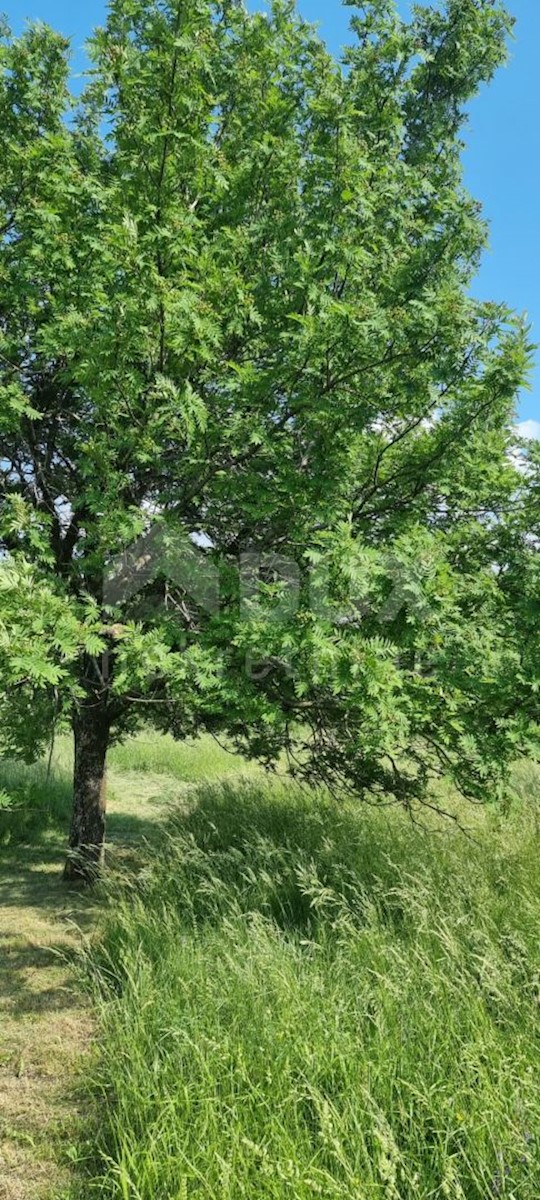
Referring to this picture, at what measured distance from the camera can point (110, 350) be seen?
Answer: 13.8 feet

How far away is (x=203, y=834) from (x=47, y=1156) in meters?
3.77

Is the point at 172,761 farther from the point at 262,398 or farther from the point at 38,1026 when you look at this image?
the point at 262,398

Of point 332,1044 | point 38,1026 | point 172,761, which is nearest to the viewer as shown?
point 332,1044

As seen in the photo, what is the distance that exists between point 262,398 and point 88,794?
14.4 feet

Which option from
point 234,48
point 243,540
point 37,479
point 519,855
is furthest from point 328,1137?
point 234,48

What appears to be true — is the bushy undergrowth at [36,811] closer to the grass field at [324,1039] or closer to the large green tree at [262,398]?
the large green tree at [262,398]

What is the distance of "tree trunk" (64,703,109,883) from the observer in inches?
286

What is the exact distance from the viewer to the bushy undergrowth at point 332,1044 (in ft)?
9.23

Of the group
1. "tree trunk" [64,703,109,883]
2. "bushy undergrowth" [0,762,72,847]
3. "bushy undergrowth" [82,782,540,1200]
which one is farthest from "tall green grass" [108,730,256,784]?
"bushy undergrowth" [82,782,540,1200]

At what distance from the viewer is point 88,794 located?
7379 millimetres

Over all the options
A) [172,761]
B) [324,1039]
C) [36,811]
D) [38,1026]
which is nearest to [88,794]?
[36,811]

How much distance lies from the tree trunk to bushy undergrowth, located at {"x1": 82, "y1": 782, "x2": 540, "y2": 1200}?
188 cm

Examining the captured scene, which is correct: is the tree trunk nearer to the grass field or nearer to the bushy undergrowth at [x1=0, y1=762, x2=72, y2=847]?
the bushy undergrowth at [x1=0, y1=762, x2=72, y2=847]

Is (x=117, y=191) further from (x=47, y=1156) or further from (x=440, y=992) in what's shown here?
(x=47, y=1156)
